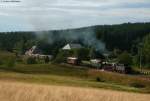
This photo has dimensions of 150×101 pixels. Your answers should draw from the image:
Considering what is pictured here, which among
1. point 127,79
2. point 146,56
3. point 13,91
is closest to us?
point 13,91

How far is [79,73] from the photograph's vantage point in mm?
78312

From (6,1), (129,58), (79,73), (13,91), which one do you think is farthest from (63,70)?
(13,91)

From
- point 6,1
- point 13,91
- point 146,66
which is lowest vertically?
point 146,66

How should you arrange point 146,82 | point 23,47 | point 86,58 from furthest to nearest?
point 23,47 → point 86,58 → point 146,82

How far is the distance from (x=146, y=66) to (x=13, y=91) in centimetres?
10068

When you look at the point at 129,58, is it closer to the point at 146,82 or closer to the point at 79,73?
the point at 79,73

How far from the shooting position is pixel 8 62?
84.2m

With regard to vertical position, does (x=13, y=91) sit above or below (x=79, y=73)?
above

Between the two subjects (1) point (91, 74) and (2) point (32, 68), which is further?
(2) point (32, 68)

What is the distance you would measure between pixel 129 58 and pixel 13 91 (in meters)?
105

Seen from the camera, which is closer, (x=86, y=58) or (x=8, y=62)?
(x=8, y=62)

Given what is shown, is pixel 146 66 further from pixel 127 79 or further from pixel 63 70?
pixel 127 79

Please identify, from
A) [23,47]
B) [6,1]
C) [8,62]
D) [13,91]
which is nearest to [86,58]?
[23,47]

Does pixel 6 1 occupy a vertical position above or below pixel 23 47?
above
